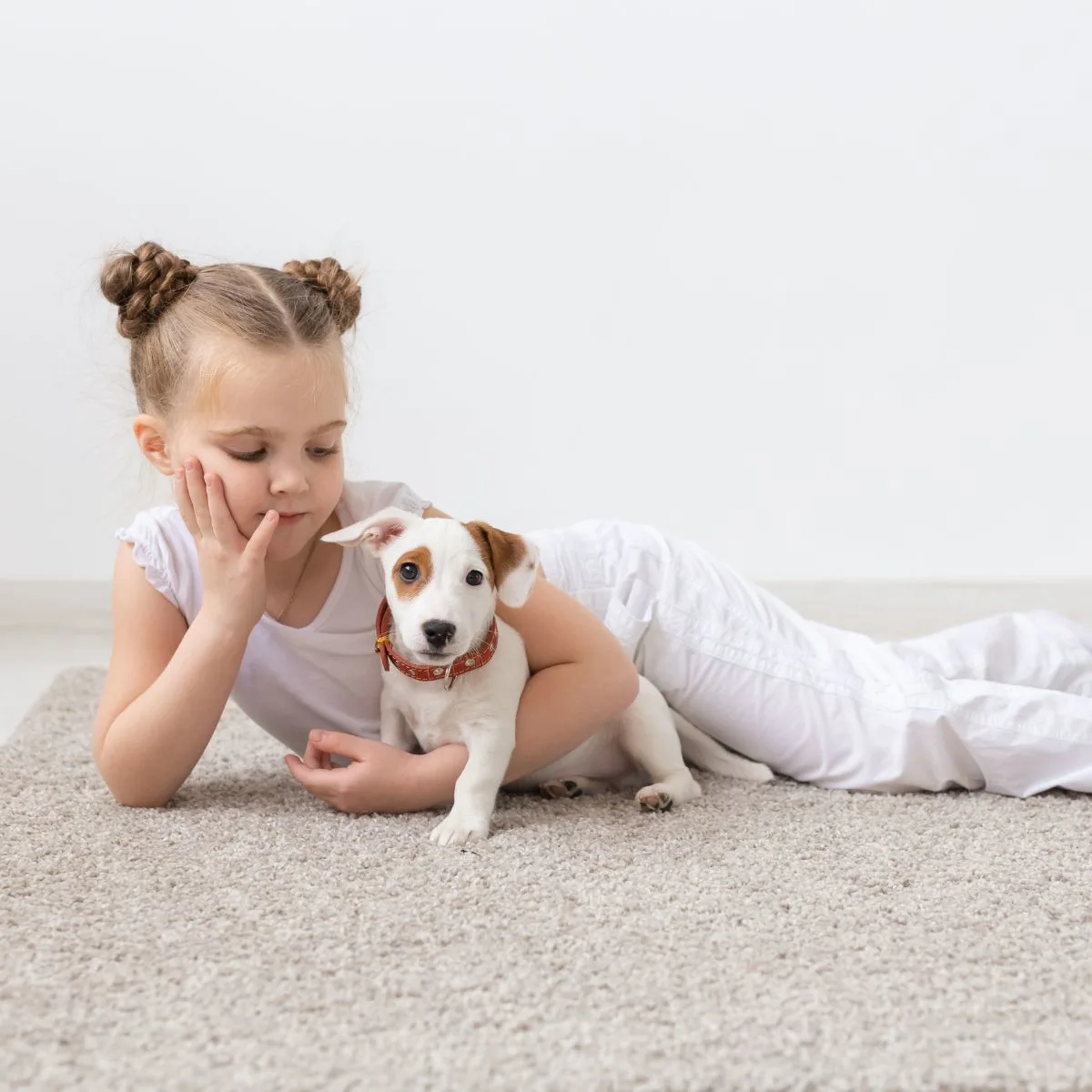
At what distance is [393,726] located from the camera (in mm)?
1438

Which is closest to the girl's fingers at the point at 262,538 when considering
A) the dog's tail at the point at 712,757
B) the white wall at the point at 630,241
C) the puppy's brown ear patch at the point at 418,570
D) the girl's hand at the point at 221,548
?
the girl's hand at the point at 221,548

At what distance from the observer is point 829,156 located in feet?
9.43

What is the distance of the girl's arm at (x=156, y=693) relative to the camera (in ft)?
4.38

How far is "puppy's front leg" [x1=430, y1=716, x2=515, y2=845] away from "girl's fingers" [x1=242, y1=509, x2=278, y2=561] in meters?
0.28

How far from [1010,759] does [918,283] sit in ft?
5.40

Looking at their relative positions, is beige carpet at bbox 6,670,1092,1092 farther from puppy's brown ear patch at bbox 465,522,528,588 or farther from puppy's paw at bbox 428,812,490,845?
puppy's brown ear patch at bbox 465,522,528,588

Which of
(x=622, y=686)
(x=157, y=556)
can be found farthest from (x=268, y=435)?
(x=622, y=686)

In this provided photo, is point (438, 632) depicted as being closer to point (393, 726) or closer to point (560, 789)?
point (393, 726)

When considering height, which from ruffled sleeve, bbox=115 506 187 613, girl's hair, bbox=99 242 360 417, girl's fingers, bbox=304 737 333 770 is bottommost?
girl's fingers, bbox=304 737 333 770

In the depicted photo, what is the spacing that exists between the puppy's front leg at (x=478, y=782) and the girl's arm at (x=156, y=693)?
0.26 meters

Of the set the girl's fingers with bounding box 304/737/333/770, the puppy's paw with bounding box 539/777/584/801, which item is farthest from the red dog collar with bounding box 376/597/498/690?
the puppy's paw with bounding box 539/777/584/801

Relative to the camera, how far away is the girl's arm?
1.33 m

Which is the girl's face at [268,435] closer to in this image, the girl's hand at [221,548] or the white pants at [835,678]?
the girl's hand at [221,548]

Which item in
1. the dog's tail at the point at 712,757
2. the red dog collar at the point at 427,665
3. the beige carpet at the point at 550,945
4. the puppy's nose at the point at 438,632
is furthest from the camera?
the dog's tail at the point at 712,757
